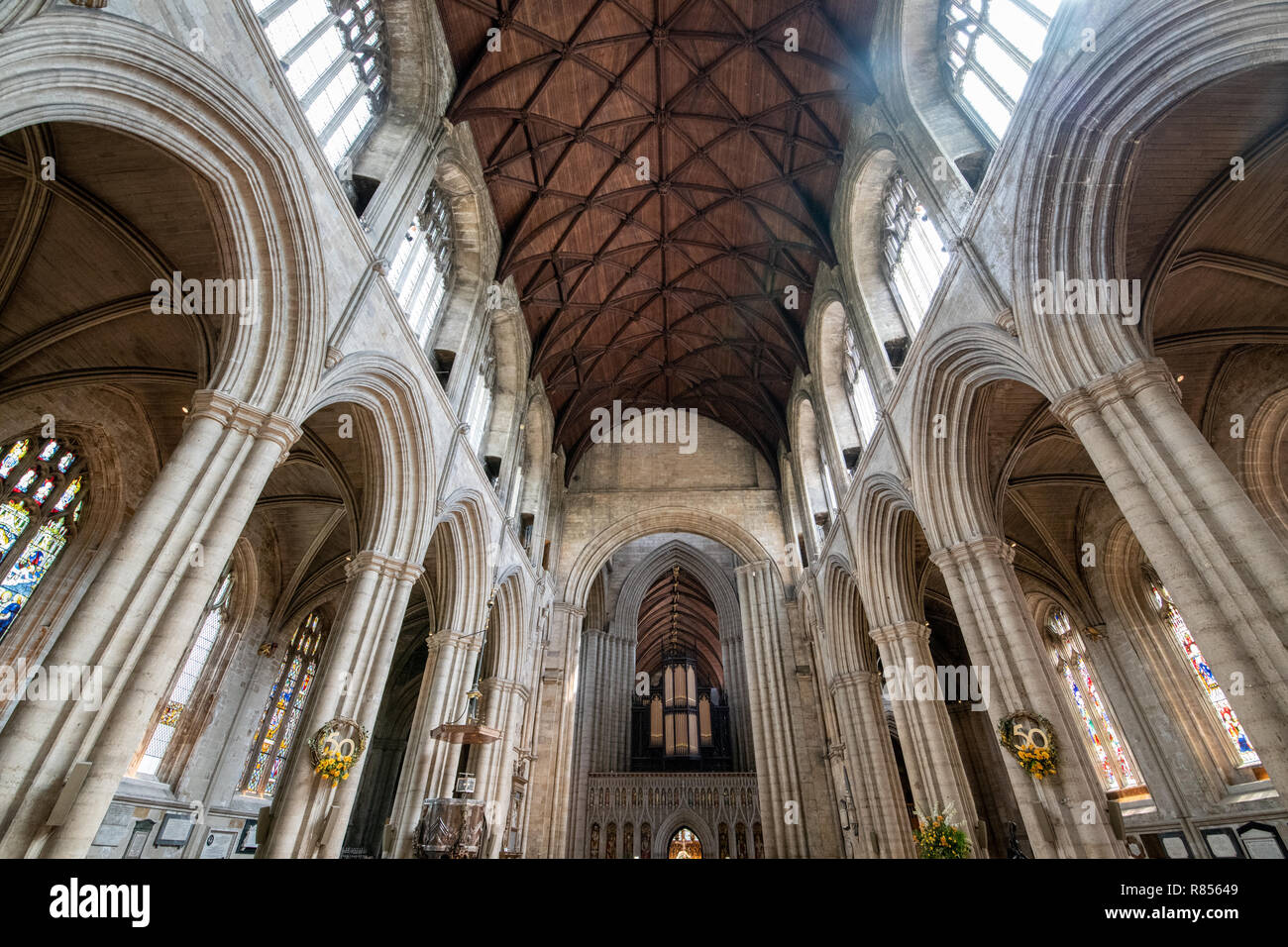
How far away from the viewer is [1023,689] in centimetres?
745

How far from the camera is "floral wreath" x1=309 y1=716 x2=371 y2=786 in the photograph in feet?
24.4

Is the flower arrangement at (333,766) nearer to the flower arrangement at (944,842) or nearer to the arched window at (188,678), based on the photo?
the arched window at (188,678)

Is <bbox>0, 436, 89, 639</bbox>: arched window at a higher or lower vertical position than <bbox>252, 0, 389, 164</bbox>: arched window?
lower

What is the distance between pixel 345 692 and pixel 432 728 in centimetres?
318

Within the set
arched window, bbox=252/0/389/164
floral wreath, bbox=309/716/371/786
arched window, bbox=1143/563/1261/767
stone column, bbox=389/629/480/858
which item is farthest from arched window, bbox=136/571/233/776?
arched window, bbox=1143/563/1261/767

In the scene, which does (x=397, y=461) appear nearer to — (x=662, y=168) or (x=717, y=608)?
(x=662, y=168)

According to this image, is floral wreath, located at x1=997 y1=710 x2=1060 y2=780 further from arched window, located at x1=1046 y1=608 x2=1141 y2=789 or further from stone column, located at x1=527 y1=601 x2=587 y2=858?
stone column, located at x1=527 y1=601 x2=587 y2=858

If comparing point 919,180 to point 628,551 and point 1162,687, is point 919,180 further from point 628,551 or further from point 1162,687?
point 628,551

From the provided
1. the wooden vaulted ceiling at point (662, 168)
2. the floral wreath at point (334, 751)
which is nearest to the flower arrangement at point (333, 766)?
the floral wreath at point (334, 751)

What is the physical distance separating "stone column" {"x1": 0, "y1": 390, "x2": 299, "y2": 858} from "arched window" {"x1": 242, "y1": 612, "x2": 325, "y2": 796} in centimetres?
1086

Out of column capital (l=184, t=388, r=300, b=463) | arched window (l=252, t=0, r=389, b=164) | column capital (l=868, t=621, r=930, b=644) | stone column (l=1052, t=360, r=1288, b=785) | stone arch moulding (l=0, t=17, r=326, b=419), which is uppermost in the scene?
arched window (l=252, t=0, r=389, b=164)

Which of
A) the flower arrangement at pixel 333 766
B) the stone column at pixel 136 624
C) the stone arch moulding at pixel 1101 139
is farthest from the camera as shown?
the flower arrangement at pixel 333 766

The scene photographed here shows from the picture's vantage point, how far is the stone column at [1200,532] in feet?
14.8

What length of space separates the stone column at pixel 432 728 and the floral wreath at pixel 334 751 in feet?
8.06
